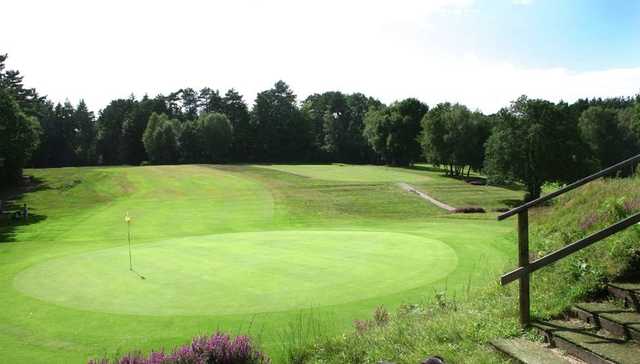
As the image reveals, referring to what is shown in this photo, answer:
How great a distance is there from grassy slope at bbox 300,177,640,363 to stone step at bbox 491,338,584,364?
161 millimetres

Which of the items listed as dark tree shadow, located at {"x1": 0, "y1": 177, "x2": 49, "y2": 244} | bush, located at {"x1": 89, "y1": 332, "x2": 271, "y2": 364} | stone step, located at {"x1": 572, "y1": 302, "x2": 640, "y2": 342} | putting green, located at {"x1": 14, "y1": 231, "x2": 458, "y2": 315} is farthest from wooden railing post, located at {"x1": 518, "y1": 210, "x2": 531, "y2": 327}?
dark tree shadow, located at {"x1": 0, "y1": 177, "x2": 49, "y2": 244}

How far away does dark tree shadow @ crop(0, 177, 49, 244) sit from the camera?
35.0m

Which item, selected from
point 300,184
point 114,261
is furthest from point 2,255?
point 300,184

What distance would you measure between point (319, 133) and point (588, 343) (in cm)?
12962

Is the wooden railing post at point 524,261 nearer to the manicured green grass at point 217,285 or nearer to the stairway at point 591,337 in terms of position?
the stairway at point 591,337

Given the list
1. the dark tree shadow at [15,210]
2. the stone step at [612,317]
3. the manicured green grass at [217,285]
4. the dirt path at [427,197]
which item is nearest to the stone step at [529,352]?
the stone step at [612,317]

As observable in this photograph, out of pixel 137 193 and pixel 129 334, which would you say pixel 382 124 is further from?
pixel 129 334

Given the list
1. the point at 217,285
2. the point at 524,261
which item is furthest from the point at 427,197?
the point at 524,261

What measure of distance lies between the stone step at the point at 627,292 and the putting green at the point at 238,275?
17.4 feet

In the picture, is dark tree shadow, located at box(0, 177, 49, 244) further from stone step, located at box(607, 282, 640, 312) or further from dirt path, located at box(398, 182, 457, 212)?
dirt path, located at box(398, 182, 457, 212)

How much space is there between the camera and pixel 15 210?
45312mm

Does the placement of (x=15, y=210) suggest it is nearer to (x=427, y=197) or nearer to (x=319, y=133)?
(x=427, y=197)

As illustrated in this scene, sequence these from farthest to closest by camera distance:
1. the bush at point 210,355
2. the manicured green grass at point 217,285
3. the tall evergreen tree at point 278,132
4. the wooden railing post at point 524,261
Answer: the tall evergreen tree at point 278,132, the manicured green grass at point 217,285, the bush at point 210,355, the wooden railing post at point 524,261

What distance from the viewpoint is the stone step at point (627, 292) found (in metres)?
7.05
